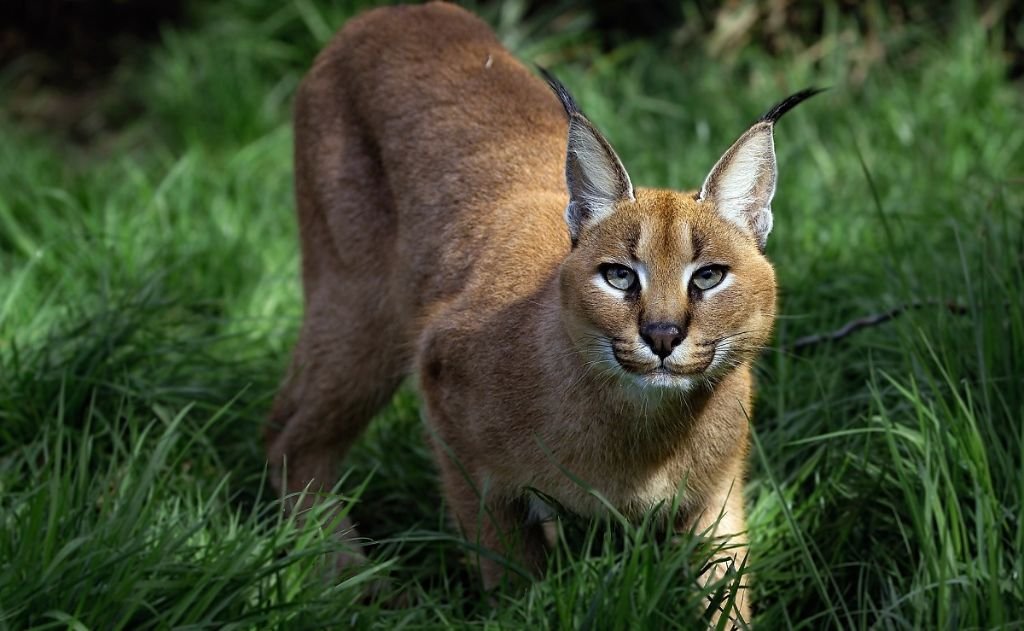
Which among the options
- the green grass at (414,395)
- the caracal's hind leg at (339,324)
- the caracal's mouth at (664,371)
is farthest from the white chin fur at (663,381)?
the caracal's hind leg at (339,324)

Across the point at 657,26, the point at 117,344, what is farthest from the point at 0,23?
the point at 117,344

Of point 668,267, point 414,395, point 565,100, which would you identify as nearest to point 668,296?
point 668,267

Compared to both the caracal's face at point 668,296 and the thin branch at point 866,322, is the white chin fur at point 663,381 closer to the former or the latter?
the caracal's face at point 668,296

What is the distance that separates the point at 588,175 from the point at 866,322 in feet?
4.40

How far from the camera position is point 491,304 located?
3535mm

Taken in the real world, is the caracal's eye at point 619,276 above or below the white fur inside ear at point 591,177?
below

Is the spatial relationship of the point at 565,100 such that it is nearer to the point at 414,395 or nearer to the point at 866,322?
the point at 866,322

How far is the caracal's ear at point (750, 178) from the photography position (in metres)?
3.06

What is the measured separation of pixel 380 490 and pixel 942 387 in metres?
1.67

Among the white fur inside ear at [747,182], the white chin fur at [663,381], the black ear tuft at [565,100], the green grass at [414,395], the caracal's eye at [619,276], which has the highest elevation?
the black ear tuft at [565,100]

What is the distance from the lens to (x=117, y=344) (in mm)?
4223

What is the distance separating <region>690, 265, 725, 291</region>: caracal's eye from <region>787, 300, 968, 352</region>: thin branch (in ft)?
3.21

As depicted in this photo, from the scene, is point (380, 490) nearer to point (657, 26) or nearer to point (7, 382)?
point (7, 382)

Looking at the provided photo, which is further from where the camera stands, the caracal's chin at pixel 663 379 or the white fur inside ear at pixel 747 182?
the white fur inside ear at pixel 747 182
